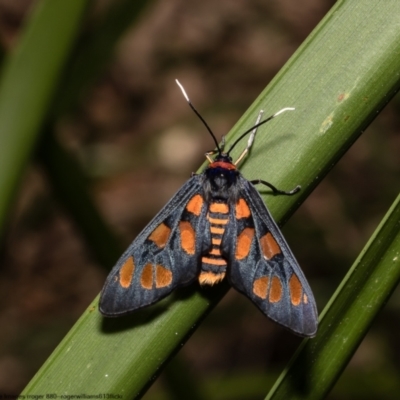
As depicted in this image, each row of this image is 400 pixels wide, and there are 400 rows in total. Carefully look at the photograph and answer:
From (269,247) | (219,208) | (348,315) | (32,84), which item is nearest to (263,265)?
(269,247)

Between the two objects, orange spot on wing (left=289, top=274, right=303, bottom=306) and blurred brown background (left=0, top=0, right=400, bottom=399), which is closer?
orange spot on wing (left=289, top=274, right=303, bottom=306)

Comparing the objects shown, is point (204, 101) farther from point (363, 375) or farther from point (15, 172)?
point (15, 172)

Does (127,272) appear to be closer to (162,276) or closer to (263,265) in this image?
(162,276)

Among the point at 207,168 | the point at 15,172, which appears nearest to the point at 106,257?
the point at 207,168

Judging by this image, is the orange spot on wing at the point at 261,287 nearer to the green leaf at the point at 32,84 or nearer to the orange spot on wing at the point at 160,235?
the orange spot on wing at the point at 160,235

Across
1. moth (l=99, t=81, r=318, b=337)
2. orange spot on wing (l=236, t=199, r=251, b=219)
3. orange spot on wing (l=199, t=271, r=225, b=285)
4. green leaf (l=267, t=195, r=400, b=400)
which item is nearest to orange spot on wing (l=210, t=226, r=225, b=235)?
moth (l=99, t=81, r=318, b=337)

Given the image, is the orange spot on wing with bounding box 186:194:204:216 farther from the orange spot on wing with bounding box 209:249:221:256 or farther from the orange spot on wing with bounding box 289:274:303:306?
the orange spot on wing with bounding box 289:274:303:306

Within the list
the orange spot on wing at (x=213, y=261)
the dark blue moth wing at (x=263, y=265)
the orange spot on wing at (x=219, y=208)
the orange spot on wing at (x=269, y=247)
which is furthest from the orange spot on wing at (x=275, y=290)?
the orange spot on wing at (x=219, y=208)
